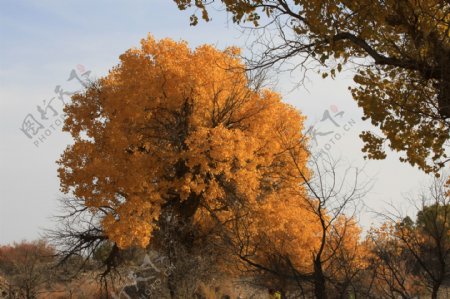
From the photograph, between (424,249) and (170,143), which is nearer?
(424,249)

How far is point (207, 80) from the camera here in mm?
21344

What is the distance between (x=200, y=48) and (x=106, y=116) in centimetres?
504

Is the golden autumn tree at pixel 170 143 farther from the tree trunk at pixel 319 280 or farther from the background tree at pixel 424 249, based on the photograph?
the tree trunk at pixel 319 280

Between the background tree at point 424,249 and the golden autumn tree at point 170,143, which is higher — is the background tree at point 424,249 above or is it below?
below

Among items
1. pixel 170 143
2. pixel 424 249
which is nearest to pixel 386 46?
pixel 424 249

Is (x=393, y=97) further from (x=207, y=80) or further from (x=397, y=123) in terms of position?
(x=207, y=80)

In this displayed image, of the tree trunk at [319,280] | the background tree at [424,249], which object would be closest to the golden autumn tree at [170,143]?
the background tree at [424,249]

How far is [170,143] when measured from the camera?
21.5 meters

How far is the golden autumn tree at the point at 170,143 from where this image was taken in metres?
19.8

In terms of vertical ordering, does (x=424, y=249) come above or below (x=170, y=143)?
below

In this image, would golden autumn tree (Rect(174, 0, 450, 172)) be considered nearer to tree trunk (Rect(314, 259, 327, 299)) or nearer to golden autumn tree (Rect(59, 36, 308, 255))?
tree trunk (Rect(314, 259, 327, 299))

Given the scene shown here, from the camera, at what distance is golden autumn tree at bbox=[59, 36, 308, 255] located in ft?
64.9

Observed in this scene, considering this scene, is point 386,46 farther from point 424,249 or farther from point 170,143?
point 170,143

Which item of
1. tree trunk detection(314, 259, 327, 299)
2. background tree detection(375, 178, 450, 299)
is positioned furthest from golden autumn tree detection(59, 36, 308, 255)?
tree trunk detection(314, 259, 327, 299)
